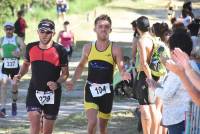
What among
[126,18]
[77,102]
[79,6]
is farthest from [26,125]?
[79,6]

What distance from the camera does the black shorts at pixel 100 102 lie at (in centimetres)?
865

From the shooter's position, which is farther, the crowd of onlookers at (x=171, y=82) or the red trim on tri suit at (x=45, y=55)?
the red trim on tri suit at (x=45, y=55)

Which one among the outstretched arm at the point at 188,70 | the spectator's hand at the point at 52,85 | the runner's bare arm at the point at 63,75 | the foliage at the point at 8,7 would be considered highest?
the foliage at the point at 8,7

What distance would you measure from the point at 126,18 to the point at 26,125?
3099 cm

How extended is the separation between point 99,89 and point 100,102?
9.7 inches

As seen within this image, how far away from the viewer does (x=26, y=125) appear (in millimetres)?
11750

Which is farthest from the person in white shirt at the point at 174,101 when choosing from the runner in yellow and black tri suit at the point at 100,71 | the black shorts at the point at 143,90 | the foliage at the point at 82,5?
the foliage at the point at 82,5

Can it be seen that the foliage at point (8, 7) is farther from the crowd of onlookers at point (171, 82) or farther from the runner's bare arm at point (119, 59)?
the runner's bare arm at point (119, 59)

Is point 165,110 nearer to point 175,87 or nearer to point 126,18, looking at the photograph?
point 175,87

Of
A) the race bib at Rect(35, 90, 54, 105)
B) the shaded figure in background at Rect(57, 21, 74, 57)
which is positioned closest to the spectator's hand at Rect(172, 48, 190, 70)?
the race bib at Rect(35, 90, 54, 105)

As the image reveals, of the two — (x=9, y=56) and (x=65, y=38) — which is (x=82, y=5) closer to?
(x=65, y=38)

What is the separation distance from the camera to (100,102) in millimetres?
8734

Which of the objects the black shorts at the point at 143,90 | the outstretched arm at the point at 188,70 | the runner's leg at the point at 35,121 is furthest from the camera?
the black shorts at the point at 143,90

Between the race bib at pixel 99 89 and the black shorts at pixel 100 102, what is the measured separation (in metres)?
0.06
